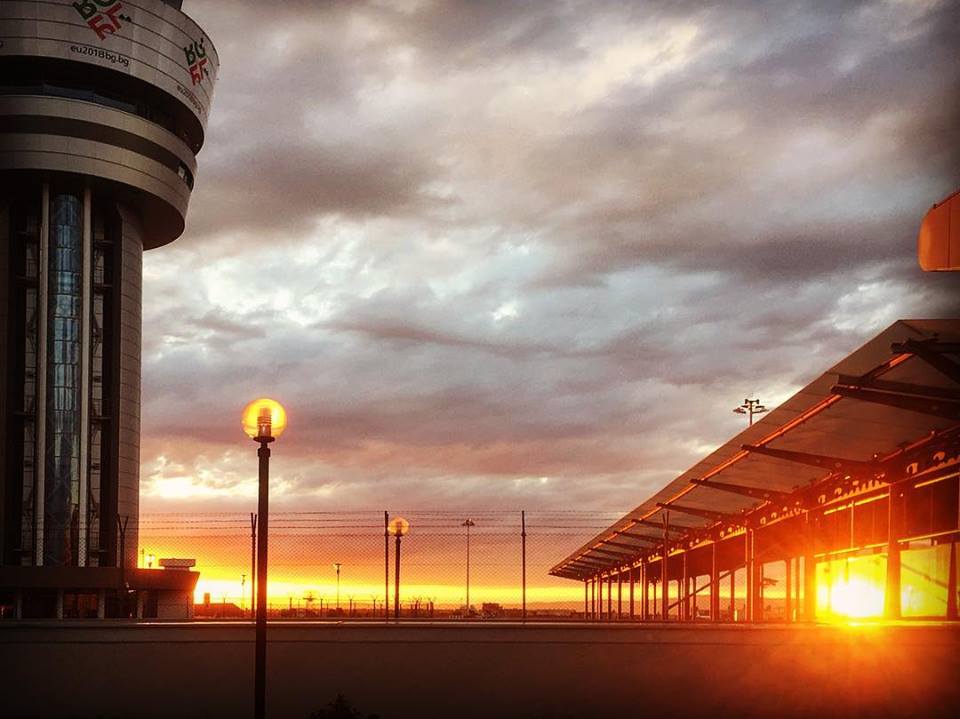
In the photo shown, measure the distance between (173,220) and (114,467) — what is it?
61.0 ft

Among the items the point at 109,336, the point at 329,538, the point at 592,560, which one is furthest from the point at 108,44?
the point at 329,538

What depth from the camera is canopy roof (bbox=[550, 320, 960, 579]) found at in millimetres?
23234

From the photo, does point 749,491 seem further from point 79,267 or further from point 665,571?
point 79,267

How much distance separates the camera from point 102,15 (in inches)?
3110

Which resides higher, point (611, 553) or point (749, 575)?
point (749, 575)

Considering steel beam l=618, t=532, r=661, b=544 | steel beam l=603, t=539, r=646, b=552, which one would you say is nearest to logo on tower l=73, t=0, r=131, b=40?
steel beam l=603, t=539, r=646, b=552

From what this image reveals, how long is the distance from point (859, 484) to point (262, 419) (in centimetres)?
2301

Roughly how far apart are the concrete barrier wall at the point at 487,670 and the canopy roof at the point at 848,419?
5178mm

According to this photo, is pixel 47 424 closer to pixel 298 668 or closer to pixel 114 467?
pixel 114 467

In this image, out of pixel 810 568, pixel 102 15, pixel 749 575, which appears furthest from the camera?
pixel 102 15

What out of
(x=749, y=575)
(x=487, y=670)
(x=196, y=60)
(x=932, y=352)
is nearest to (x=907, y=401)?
(x=932, y=352)

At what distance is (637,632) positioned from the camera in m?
24.8

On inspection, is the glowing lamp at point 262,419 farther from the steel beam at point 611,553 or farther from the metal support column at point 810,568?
the steel beam at point 611,553

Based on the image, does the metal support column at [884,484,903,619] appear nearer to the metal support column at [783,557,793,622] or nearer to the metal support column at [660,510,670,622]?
the metal support column at [660,510,670,622]
